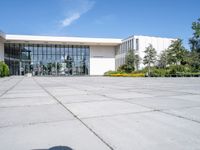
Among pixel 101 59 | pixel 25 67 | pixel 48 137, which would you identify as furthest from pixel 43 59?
pixel 48 137

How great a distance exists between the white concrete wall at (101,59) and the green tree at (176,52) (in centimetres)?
1633

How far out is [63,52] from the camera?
5478 centimetres

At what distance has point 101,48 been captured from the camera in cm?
5791

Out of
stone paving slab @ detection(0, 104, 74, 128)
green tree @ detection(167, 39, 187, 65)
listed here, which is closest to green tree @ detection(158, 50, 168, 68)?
green tree @ detection(167, 39, 187, 65)

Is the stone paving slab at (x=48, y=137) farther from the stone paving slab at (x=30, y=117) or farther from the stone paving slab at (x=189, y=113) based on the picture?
the stone paving slab at (x=189, y=113)

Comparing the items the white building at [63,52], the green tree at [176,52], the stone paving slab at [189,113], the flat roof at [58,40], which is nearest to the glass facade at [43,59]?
the white building at [63,52]

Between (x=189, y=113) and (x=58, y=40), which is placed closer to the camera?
(x=189, y=113)

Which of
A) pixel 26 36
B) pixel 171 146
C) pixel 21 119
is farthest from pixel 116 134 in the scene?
pixel 26 36

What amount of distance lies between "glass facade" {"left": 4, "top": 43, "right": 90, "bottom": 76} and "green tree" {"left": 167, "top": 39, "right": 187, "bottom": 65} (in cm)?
2326

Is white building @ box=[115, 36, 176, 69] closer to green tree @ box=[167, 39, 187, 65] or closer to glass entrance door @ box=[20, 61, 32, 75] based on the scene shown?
green tree @ box=[167, 39, 187, 65]

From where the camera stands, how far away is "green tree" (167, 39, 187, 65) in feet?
162

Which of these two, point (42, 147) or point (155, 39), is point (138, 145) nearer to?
point (42, 147)

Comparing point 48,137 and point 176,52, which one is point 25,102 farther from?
point 176,52

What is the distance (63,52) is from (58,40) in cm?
572
